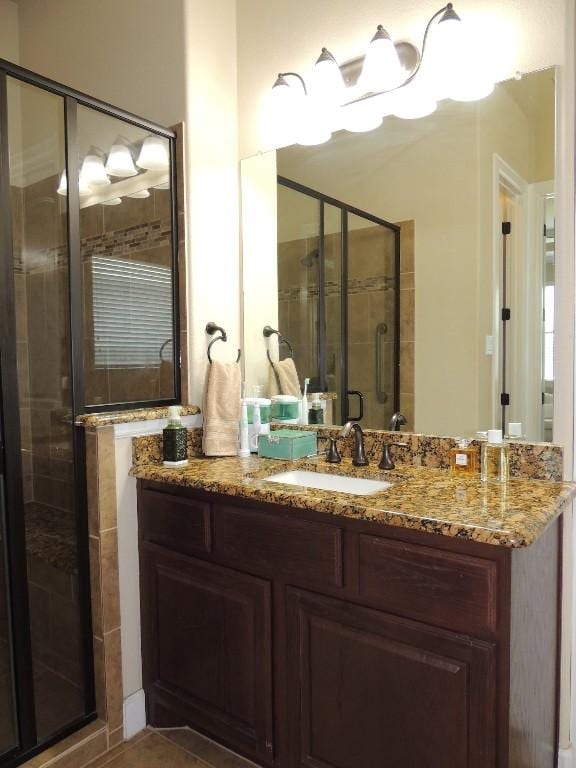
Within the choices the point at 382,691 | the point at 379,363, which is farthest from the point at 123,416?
the point at 382,691

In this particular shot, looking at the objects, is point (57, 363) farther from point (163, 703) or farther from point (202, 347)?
point (163, 703)

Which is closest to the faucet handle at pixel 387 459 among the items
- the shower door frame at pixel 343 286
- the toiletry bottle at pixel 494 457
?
the shower door frame at pixel 343 286

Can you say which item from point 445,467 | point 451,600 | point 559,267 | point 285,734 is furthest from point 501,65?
point 285,734

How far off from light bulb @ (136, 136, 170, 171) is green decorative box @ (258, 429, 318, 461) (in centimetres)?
106

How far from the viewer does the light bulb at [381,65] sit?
65.2 inches

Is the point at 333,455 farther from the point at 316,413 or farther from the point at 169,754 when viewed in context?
the point at 169,754

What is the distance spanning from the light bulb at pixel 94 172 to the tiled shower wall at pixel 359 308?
2.29 feet

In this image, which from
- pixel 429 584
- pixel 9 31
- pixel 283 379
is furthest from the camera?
pixel 9 31

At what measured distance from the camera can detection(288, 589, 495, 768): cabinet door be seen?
3.81 ft

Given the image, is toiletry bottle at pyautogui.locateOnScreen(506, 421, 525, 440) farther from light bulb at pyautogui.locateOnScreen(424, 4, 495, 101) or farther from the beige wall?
the beige wall

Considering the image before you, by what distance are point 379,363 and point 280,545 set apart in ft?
2.43

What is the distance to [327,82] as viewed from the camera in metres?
1.82

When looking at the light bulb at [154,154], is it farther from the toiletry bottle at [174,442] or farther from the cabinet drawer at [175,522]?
the cabinet drawer at [175,522]

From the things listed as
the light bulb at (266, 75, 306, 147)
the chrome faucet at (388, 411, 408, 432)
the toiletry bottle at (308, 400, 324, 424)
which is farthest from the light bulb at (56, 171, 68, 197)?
the chrome faucet at (388, 411, 408, 432)
